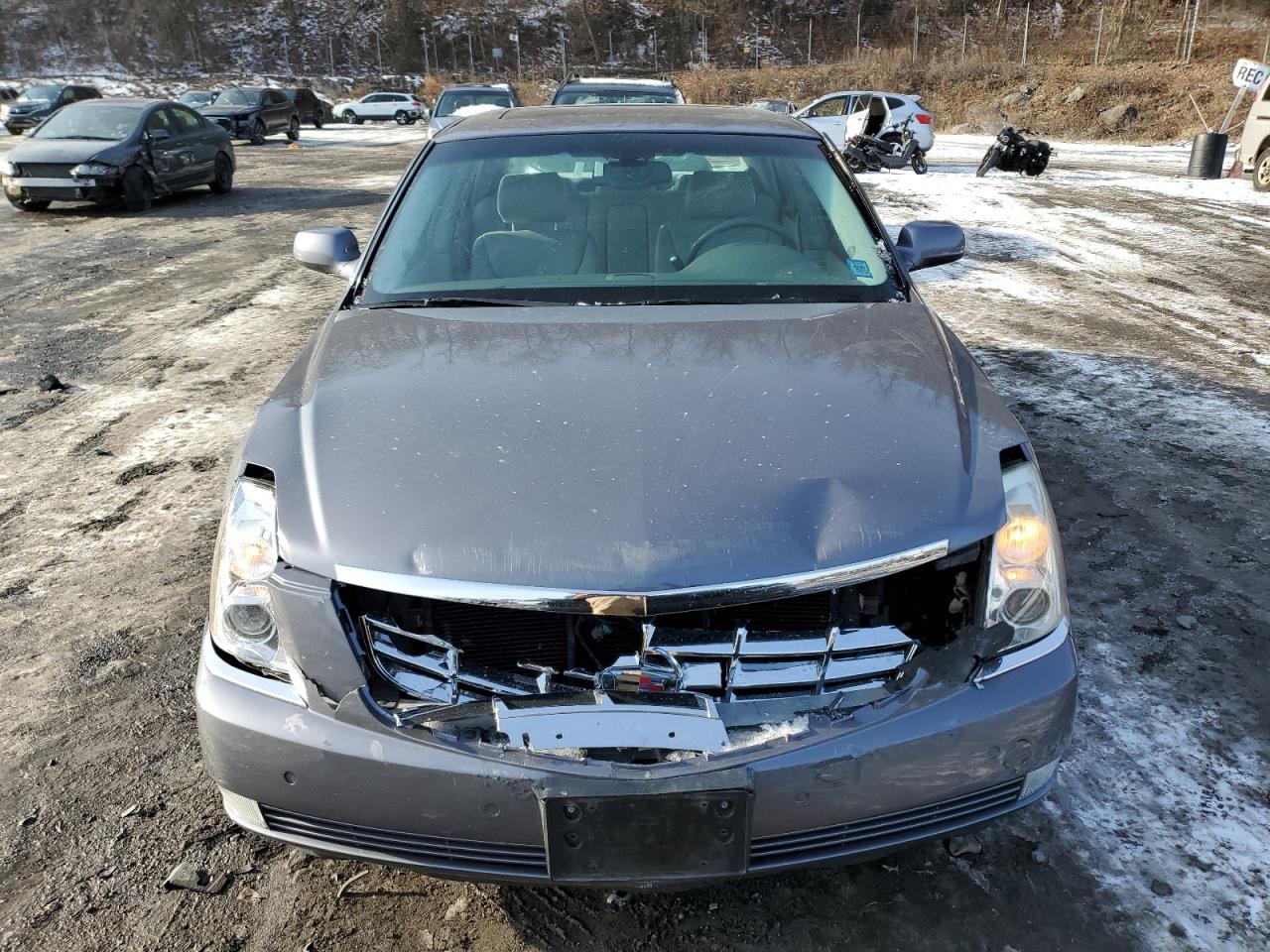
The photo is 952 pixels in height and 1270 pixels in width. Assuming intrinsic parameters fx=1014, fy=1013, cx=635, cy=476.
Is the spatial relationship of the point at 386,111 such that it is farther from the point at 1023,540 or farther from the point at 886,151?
the point at 1023,540

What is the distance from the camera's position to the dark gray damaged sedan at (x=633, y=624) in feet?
6.19

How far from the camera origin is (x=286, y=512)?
211cm

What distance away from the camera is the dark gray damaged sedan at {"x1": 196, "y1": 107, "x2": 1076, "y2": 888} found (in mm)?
1887

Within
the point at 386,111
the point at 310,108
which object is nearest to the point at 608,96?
the point at 310,108

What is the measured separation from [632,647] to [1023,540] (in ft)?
2.83

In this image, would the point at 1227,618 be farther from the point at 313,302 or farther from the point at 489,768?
the point at 313,302

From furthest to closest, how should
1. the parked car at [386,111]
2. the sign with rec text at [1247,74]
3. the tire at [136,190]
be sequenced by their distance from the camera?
the parked car at [386,111] → the sign with rec text at [1247,74] → the tire at [136,190]

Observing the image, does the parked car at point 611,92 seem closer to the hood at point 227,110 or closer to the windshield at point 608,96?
the windshield at point 608,96

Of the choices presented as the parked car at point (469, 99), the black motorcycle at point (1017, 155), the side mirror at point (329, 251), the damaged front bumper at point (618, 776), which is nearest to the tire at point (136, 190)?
the parked car at point (469, 99)

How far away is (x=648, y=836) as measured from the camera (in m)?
1.84

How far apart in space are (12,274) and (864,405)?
374 inches

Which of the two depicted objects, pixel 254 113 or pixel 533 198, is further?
pixel 254 113

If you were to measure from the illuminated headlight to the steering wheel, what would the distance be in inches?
470

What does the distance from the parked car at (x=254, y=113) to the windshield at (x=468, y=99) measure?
13.0 m
